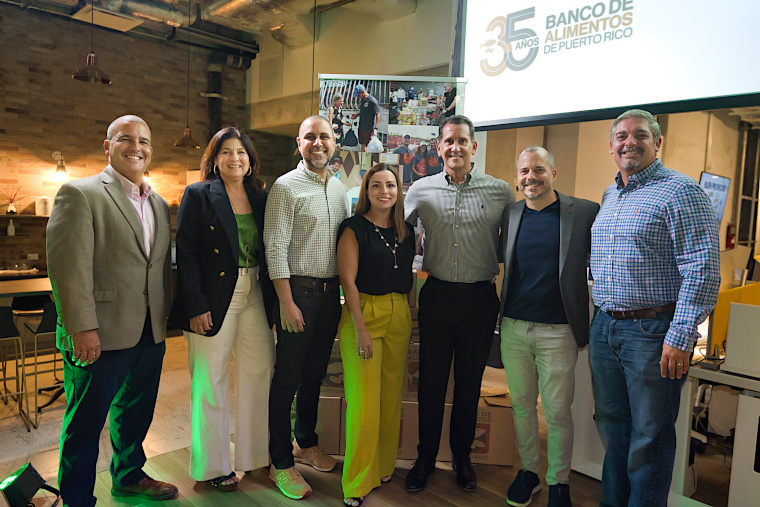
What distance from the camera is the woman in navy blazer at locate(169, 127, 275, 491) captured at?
2.45m

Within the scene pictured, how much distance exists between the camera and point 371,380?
2508 millimetres

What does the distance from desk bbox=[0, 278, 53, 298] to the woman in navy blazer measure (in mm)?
1771

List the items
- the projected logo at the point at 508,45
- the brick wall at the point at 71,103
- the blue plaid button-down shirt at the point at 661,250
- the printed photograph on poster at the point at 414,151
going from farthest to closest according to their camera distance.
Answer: the brick wall at the point at 71,103 → the printed photograph on poster at the point at 414,151 → the projected logo at the point at 508,45 → the blue plaid button-down shirt at the point at 661,250

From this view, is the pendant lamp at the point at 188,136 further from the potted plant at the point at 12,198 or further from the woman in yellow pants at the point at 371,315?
the woman in yellow pants at the point at 371,315

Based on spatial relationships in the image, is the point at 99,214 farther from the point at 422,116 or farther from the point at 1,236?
the point at 1,236

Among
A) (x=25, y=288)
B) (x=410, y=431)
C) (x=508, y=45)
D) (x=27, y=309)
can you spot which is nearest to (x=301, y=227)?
(x=410, y=431)

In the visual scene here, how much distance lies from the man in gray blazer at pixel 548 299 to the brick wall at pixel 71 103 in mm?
6687

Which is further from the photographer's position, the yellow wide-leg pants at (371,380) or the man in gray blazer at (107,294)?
the yellow wide-leg pants at (371,380)

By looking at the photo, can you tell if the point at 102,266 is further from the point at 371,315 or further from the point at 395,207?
the point at 395,207

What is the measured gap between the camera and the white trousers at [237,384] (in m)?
2.53

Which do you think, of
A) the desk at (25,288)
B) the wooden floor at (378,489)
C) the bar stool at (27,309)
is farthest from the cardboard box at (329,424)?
the bar stool at (27,309)

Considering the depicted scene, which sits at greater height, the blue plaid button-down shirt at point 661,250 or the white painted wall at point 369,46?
the white painted wall at point 369,46

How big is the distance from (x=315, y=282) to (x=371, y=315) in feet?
1.07

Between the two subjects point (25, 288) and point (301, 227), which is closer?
point (301, 227)
